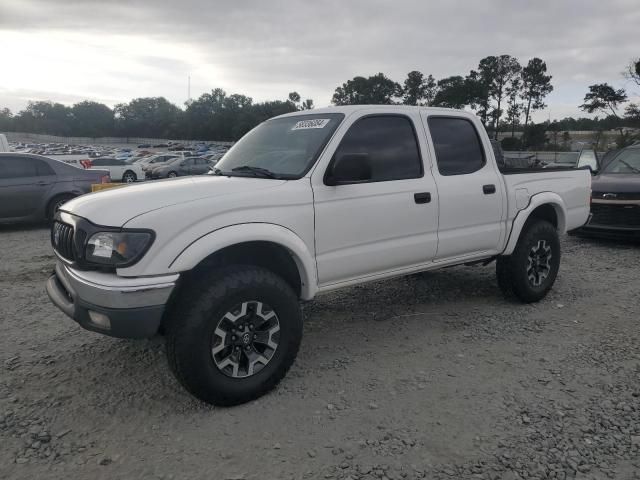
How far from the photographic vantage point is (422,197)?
4152 mm

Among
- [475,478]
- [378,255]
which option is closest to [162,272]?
[378,255]

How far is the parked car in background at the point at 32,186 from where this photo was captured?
9.50 metres

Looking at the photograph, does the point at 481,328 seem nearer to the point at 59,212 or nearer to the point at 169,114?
the point at 59,212

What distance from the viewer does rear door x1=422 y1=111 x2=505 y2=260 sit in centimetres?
438

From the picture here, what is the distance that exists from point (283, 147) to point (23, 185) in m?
7.69

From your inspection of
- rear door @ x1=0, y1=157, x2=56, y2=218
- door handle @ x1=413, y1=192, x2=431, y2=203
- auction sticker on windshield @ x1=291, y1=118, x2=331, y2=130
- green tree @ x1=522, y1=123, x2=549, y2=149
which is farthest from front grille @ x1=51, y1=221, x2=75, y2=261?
green tree @ x1=522, y1=123, x2=549, y2=149

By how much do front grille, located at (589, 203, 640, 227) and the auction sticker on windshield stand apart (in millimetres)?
6400

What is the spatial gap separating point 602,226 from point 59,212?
8.11 meters

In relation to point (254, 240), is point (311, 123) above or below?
above

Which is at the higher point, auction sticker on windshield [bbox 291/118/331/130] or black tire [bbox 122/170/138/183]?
auction sticker on windshield [bbox 291/118/331/130]

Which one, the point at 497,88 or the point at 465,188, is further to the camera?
the point at 497,88

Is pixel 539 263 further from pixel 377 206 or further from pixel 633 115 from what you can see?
pixel 633 115

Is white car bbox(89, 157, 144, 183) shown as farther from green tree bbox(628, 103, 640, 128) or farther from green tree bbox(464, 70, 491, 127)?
green tree bbox(464, 70, 491, 127)

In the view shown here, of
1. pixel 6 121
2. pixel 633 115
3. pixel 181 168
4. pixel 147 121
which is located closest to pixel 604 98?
pixel 633 115
